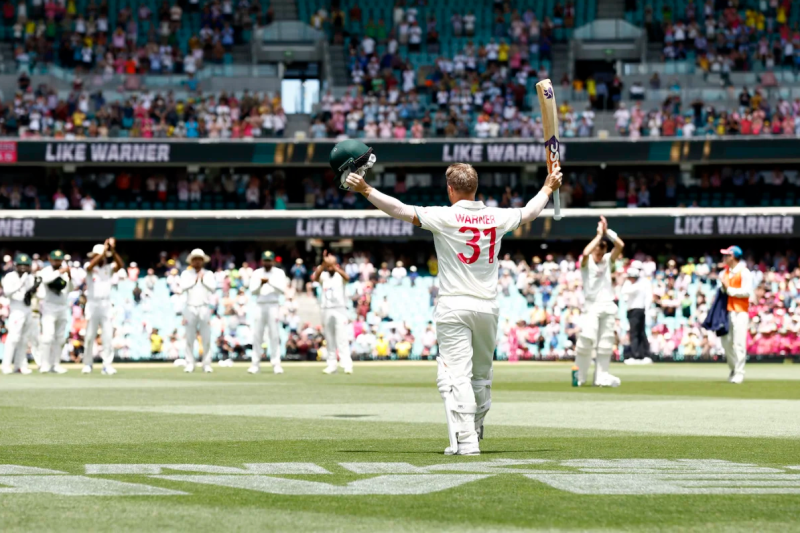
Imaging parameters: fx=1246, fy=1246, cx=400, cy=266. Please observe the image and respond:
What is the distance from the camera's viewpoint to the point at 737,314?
2112 centimetres

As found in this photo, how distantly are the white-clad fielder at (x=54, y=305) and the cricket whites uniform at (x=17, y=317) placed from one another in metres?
0.35

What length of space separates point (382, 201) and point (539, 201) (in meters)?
1.42

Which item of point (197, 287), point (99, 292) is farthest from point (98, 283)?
point (197, 287)

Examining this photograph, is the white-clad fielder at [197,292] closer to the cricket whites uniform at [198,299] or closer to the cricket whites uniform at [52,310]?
the cricket whites uniform at [198,299]

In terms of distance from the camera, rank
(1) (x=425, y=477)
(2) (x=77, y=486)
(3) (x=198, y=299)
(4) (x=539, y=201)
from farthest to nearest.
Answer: (3) (x=198, y=299)
(4) (x=539, y=201)
(1) (x=425, y=477)
(2) (x=77, y=486)

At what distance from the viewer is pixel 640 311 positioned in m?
31.2

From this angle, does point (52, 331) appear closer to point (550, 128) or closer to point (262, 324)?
point (262, 324)

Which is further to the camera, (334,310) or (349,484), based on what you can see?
(334,310)

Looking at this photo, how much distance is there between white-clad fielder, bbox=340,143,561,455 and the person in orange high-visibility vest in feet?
38.9

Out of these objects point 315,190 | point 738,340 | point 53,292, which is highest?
point 315,190

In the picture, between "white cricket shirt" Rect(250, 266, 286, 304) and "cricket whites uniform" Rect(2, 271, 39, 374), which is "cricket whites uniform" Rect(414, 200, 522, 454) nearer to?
"white cricket shirt" Rect(250, 266, 286, 304)

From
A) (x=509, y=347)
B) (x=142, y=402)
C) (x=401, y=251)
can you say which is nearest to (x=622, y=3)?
Answer: (x=401, y=251)

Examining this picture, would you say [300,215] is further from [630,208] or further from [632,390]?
[632,390]

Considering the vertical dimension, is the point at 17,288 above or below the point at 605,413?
above
